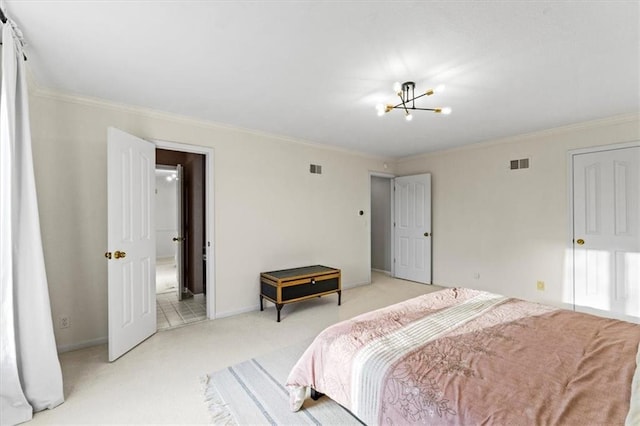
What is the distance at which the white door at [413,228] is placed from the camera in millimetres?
5168

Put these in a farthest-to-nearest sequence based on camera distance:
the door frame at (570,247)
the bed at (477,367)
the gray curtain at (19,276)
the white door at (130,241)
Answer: the door frame at (570,247) < the white door at (130,241) < the gray curtain at (19,276) < the bed at (477,367)

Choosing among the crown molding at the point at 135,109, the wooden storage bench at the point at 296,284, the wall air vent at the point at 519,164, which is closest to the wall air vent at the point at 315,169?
the crown molding at the point at 135,109

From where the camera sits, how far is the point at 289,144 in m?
4.22

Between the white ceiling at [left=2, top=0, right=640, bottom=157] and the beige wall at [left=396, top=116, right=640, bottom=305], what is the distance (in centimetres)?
59

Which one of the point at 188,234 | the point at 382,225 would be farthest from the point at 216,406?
the point at 382,225

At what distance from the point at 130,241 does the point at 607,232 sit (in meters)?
5.21

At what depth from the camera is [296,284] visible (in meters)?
3.62

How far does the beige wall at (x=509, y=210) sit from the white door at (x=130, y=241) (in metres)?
4.35

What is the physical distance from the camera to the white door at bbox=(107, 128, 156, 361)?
254 cm

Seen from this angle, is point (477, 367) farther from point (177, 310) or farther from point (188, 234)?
point (188, 234)

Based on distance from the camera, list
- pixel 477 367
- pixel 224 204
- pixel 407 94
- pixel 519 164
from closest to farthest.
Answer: pixel 477 367, pixel 407 94, pixel 224 204, pixel 519 164

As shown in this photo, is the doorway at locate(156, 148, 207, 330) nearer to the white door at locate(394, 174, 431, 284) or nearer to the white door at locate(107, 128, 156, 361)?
the white door at locate(107, 128, 156, 361)

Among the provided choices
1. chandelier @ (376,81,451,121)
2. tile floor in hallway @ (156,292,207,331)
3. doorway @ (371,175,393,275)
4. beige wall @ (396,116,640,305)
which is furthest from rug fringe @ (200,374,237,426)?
doorway @ (371,175,393,275)

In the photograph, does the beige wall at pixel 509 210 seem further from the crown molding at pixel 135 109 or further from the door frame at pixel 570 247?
the crown molding at pixel 135 109
